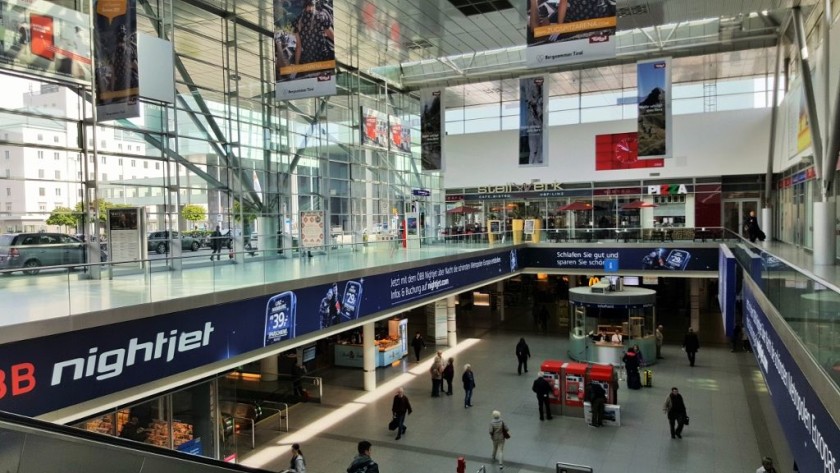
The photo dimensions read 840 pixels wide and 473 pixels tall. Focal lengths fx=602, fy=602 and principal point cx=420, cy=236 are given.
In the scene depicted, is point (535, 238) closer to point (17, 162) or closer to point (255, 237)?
point (255, 237)

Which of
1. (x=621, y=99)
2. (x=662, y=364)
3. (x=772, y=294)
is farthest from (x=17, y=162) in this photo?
(x=621, y=99)

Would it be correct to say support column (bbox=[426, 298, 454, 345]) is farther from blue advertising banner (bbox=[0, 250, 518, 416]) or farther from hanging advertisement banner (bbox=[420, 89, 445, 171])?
blue advertising banner (bbox=[0, 250, 518, 416])

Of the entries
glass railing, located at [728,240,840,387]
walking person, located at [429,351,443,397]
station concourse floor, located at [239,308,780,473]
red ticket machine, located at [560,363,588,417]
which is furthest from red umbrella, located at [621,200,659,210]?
glass railing, located at [728,240,840,387]

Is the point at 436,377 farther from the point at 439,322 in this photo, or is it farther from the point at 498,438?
the point at 439,322

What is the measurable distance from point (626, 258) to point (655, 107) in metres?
7.68

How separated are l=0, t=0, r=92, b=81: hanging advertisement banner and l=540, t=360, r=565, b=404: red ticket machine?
1387 cm

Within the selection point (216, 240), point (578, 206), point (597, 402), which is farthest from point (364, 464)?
point (578, 206)

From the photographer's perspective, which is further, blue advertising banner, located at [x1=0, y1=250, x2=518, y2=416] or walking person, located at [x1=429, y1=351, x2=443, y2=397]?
walking person, located at [x1=429, y1=351, x2=443, y2=397]

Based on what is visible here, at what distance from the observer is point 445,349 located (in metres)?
25.0

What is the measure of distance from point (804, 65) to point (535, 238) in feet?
42.1

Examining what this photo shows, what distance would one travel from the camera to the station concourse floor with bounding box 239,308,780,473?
12586 mm

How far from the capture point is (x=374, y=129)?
88.4ft

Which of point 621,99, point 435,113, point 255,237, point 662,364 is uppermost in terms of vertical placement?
point 621,99

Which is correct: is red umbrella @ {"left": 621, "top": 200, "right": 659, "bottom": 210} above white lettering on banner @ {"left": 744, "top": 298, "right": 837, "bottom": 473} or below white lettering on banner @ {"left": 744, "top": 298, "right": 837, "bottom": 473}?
above
